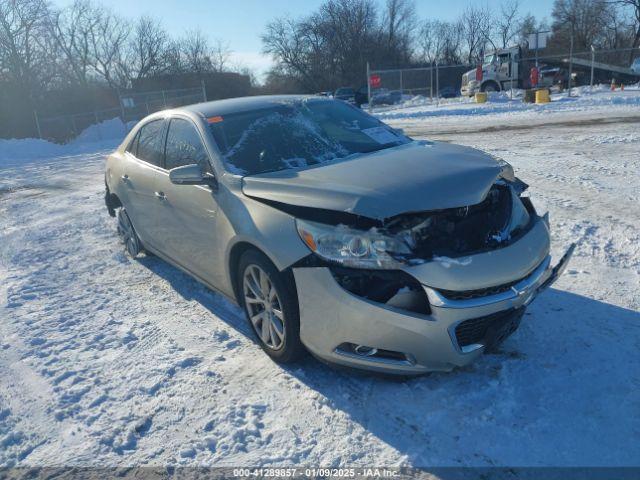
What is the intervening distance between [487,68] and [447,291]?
99.3 feet

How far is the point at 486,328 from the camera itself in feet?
8.53

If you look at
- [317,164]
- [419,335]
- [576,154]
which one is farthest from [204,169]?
[576,154]

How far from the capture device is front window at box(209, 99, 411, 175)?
3.60 m

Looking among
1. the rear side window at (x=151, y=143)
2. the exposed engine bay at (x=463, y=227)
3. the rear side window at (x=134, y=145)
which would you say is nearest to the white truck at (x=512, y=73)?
the rear side window at (x=134, y=145)

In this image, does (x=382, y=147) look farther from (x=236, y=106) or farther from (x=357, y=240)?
(x=357, y=240)

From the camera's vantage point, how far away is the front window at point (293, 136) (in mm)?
3602

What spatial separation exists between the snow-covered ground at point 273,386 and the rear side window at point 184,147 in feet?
4.04

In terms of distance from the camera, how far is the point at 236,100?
4535mm

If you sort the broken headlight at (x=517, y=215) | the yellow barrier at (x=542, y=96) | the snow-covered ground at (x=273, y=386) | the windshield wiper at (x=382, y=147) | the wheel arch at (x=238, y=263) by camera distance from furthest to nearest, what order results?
the yellow barrier at (x=542, y=96)
the windshield wiper at (x=382, y=147)
the broken headlight at (x=517, y=215)
the wheel arch at (x=238, y=263)
the snow-covered ground at (x=273, y=386)

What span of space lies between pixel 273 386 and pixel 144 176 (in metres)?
2.60

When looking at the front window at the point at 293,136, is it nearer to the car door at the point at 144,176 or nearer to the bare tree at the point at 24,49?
the car door at the point at 144,176

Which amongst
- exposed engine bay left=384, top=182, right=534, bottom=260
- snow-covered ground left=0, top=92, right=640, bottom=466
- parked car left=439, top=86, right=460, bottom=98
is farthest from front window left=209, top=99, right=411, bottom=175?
parked car left=439, top=86, right=460, bottom=98

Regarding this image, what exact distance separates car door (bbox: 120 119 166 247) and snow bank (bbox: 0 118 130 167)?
16.6m

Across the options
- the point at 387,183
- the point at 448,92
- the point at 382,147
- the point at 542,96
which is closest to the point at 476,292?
the point at 387,183
